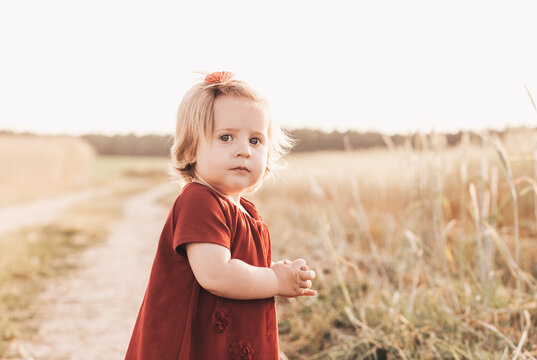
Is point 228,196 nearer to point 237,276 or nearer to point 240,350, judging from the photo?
point 237,276

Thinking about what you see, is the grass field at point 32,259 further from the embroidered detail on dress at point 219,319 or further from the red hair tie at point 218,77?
the red hair tie at point 218,77

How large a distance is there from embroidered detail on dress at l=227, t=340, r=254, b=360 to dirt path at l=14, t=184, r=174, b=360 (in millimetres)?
1746

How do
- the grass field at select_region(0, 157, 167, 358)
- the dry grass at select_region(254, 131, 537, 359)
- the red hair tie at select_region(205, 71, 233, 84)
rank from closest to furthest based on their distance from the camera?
the red hair tie at select_region(205, 71, 233, 84), the dry grass at select_region(254, 131, 537, 359), the grass field at select_region(0, 157, 167, 358)

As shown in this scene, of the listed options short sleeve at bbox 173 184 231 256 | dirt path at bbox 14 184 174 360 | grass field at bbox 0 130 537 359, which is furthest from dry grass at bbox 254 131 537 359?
dirt path at bbox 14 184 174 360

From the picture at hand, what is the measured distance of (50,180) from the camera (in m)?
18.5

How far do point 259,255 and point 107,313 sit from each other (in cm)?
261

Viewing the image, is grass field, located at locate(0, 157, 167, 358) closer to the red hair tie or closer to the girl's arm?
the girl's arm

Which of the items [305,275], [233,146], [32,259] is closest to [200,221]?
[233,146]

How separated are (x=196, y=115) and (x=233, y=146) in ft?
0.44

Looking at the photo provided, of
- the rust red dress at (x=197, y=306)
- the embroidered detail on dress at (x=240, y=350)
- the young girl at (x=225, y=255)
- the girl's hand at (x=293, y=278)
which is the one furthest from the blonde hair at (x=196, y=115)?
the embroidered detail on dress at (x=240, y=350)

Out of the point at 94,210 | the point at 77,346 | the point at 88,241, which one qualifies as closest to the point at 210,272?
the point at 77,346

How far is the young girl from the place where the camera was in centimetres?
129

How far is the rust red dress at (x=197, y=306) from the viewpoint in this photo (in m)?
1.29

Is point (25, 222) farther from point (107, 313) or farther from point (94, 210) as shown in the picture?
point (107, 313)
